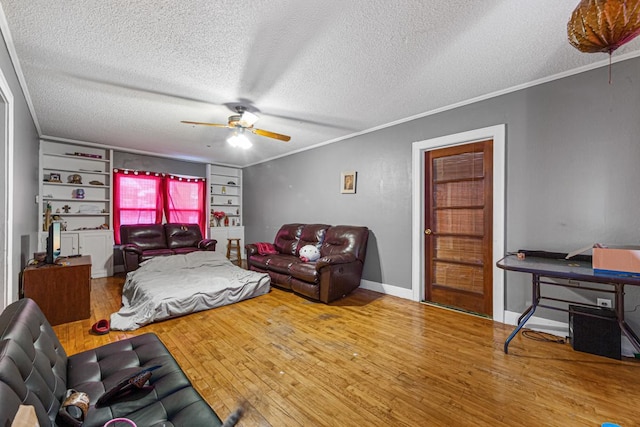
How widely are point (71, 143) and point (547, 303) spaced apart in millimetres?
7507

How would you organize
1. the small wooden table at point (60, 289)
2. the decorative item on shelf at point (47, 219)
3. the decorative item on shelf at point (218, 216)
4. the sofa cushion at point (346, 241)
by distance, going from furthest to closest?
1. the decorative item on shelf at point (218, 216)
2. the decorative item on shelf at point (47, 219)
3. the sofa cushion at point (346, 241)
4. the small wooden table at point (60, 289)

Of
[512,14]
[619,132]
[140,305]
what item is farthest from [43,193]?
[619,132]

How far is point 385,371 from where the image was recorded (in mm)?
1987

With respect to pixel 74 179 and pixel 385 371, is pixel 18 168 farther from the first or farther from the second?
pixel 385 371

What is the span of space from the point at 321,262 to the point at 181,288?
1.75 metres

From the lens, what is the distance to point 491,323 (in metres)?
2.82

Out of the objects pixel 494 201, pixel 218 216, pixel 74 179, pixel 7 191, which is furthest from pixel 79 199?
pixel 494 201

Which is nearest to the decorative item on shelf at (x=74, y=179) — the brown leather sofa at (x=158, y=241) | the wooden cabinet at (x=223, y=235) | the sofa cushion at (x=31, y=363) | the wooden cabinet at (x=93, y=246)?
the wooden cabinet at (x=93, y=246)

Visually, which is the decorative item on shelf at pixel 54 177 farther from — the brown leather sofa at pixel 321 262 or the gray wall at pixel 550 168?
the gray wall at pixel 550 168

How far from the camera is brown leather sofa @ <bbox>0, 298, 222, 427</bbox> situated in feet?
2.92

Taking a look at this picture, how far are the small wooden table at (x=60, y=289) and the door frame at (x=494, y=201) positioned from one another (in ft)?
13.0

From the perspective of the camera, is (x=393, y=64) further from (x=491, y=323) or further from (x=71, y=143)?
(x=71, y=143)

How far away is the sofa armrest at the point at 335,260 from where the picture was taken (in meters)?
3.41

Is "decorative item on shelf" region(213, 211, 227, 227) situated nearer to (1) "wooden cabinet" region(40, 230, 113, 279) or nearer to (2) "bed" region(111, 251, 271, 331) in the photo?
(1) "wooden cabinet" region(40, 230, 113, 279)
